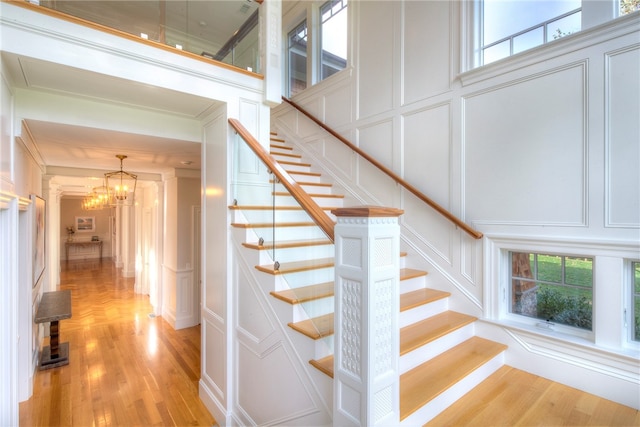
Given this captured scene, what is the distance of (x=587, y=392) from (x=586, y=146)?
1.81m

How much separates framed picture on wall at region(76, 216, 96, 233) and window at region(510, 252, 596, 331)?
17383 millimetres

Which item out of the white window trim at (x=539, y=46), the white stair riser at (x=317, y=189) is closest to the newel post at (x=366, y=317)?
the white window trim at (x=539, y=46)

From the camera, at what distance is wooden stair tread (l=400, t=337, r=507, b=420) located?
1.83 metres

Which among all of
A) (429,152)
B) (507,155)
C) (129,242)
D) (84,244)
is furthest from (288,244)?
(84,244)

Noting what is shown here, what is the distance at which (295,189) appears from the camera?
6.84 feet

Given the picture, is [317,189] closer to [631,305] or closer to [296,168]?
[296,168]

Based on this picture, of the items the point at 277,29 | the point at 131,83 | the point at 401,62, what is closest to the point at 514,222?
the point at 401,62

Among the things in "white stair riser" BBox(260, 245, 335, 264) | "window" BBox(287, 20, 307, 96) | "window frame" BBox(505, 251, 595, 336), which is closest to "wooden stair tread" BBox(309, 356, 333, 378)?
"white stair riser" BBox(260, 245, 335, 264)

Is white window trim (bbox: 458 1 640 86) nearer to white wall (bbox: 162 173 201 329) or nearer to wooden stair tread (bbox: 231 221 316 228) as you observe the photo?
wooden stair tread (bbox: 231 221 316 228)

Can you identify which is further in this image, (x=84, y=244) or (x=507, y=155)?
(x=84, y=244)

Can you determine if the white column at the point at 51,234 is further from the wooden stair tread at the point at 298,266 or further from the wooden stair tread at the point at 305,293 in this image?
the wooden stair tread at the point at 305,293

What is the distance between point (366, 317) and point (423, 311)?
153 cm

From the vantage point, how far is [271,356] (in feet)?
7.71

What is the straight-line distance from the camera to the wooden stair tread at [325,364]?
68.8 inches
